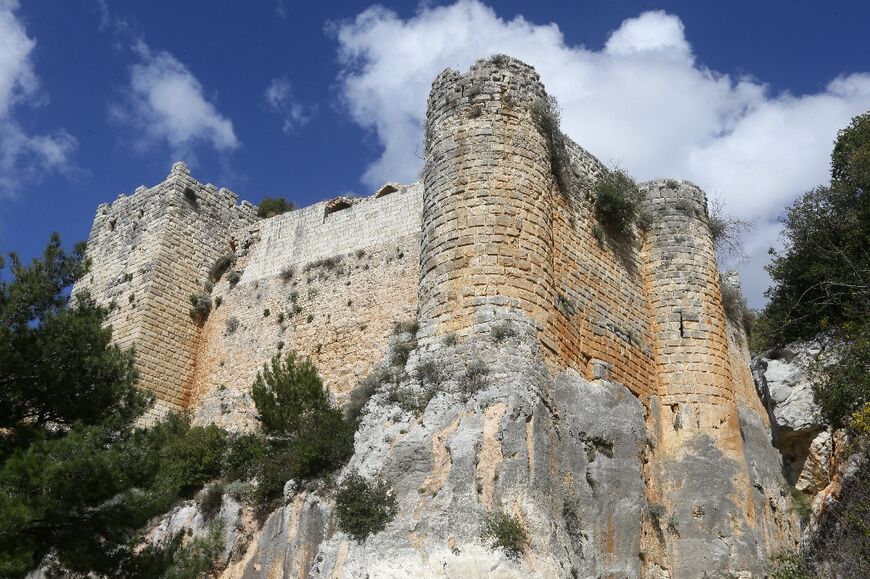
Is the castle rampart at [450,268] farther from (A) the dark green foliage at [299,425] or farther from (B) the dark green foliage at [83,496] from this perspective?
(B) the dark green foliage at [83,496]

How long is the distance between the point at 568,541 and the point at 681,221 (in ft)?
21.2

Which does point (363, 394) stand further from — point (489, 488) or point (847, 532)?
point (847, 532)

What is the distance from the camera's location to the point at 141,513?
1020cm

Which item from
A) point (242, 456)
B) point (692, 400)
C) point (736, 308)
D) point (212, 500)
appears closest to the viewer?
point (692, 400)

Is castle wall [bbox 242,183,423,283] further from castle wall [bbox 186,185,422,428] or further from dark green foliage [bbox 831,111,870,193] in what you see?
dark green foliage [bbox 831,111,870,193]

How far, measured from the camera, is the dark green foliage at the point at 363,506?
9.56 m

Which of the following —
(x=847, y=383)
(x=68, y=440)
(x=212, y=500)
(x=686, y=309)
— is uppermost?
(x=686, y=309)

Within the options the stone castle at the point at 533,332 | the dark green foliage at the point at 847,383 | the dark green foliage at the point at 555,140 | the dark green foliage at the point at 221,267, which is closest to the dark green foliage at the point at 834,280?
the dark green foliage at the point at 847,383

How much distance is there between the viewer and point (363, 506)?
9.73 m

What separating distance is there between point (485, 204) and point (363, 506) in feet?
13.5

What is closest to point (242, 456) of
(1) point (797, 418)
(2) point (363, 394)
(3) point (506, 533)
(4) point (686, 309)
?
(2) point (363, 394)

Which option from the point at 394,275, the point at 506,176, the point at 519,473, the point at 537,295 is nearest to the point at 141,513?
the point at 519,473

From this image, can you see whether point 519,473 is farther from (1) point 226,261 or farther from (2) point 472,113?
(1) point 226,261

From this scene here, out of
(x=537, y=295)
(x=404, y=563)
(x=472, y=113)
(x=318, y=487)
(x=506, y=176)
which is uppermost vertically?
(x=472, y=113)
